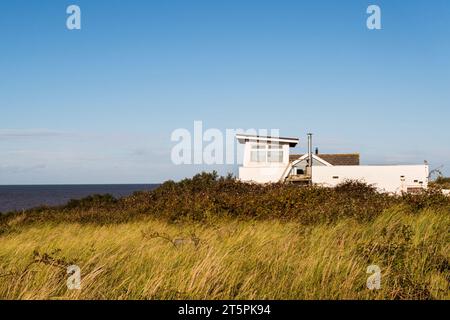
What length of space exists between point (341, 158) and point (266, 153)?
903 centimetres

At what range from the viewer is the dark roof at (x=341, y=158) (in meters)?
37.1


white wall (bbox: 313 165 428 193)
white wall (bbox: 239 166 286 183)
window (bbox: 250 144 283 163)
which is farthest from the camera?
window (bbox: 250 144 283 163)

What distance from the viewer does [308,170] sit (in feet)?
102

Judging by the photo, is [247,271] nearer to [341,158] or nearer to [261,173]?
[261,173]

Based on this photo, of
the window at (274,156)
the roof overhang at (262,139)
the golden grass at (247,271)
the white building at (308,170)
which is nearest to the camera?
the golden grass at (247,271)

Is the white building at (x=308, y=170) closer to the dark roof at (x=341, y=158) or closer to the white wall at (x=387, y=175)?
the white wall at (x=387, y=175)

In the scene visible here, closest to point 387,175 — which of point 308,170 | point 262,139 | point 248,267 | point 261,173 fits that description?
point 308,170

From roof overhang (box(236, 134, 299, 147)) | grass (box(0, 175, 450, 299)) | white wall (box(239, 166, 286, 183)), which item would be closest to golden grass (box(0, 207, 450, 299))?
grass (box(0, 175, 450, 299))

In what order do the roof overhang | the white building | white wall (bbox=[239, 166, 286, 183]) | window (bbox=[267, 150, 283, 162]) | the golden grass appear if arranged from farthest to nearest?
window (bbox=[267, 150, 283, 162]), the roof overhang, white wall (bbox=[239, 166, 286, 183]), the white building, the golden grass

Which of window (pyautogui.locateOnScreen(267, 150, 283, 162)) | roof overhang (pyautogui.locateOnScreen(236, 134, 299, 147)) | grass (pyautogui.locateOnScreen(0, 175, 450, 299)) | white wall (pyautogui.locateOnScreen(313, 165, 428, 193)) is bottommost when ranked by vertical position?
white wall (pyautogui.locateOnScreen(313, 165, 428, 193))

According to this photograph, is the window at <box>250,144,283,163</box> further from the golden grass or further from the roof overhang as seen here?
the golden grass

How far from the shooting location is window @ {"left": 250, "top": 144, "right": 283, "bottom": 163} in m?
32.1

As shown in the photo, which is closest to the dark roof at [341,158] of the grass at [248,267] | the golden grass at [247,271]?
the grass at [248,267]
